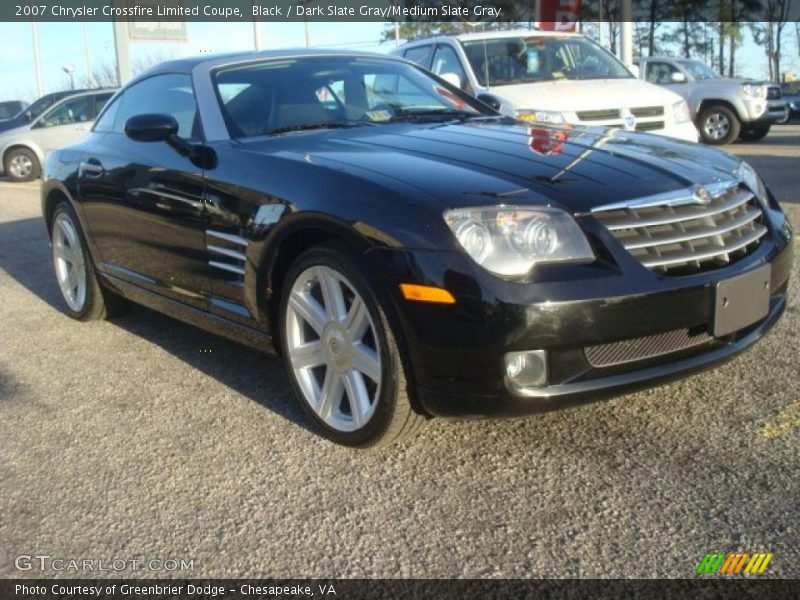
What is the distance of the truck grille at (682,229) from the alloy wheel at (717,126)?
13971 millimetres

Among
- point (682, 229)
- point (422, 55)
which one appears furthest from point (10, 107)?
→ point (682, 229)

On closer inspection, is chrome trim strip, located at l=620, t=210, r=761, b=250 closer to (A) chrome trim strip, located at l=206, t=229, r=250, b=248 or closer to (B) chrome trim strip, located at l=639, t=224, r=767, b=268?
(B) chrome trim strip, located at l=639, t=224, r=767, b=268

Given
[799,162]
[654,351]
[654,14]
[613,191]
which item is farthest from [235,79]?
[654,14]

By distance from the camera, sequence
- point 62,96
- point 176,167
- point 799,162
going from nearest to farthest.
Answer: point 176,167, point 799,162, point 62,96

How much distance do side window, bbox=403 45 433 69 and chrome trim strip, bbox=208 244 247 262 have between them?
6.16m

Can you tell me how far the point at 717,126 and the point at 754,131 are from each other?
0.96 metres

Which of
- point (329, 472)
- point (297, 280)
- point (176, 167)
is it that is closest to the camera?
point (329, 472)

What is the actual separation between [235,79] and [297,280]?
1367mm

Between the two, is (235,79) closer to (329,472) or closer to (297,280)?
(297,280)

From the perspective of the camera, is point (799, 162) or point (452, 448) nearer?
point (452, 448)

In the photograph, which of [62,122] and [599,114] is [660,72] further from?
[62,122]

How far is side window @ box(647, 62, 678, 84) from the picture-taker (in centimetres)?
1628

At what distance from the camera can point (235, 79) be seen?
13.6 feet

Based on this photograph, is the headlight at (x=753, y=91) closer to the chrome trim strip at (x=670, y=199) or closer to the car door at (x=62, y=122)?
the car door at (x=62, y=122)
